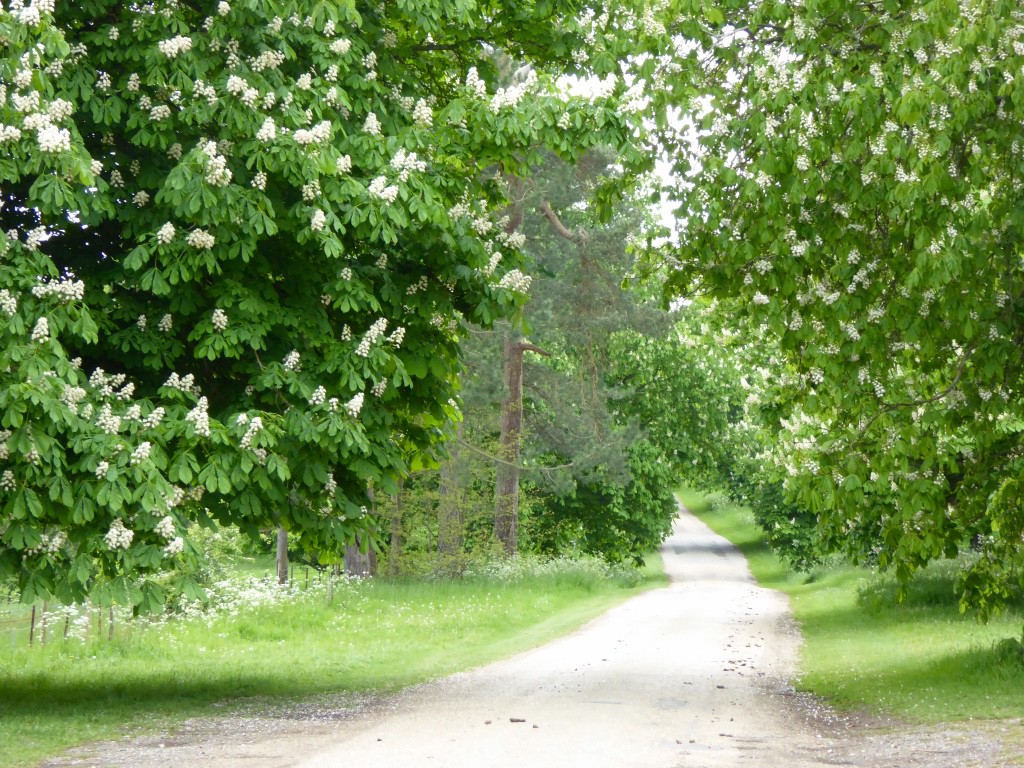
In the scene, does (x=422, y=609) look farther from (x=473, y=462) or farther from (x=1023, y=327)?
(x=1023, y=327)

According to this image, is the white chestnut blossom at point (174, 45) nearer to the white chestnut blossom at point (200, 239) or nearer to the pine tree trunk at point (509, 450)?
the white chestnut blossom at point (200, 239)

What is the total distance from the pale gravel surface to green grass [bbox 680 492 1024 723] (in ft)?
2.27

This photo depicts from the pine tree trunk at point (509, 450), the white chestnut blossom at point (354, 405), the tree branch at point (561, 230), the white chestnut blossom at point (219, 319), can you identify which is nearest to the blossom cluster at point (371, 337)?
the white chestnut blossom at point (354, 405)

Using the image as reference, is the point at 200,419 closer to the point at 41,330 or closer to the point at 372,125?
the point at 41,330

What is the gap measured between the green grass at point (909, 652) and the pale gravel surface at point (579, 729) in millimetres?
693

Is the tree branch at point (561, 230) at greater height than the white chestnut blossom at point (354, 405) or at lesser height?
greater

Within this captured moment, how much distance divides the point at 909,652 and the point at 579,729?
29.8 ft

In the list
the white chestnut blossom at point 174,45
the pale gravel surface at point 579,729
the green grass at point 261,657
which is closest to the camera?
the pale gravel surface at point 579,729

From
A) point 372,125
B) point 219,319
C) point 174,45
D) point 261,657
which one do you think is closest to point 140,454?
point 219,319

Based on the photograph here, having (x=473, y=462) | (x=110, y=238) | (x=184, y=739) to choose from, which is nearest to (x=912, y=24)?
(x=110, y=238)

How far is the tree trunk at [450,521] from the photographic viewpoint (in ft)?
95.6

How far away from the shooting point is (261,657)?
1709 cm

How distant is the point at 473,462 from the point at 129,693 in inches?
687

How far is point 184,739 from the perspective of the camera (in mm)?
9852
